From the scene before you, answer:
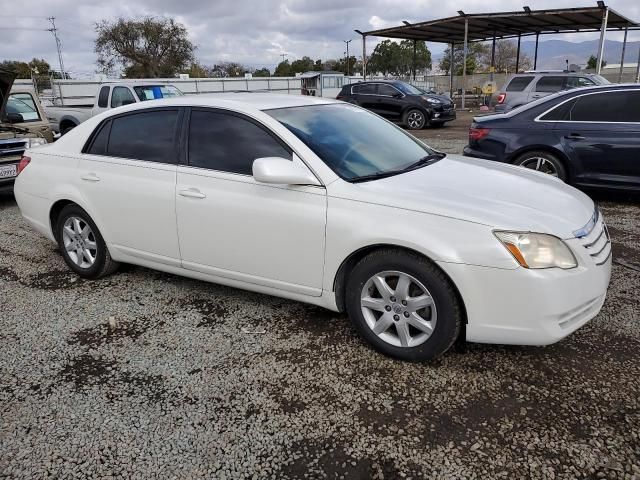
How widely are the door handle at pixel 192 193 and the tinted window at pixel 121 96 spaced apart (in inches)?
371

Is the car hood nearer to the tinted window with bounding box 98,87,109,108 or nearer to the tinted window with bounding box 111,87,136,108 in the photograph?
the tinted window with bounding box 111,87,136,108

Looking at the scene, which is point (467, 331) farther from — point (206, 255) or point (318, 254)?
point (206, 255)

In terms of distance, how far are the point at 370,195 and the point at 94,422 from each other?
1.89 m

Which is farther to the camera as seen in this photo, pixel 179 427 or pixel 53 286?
pixel 53 286

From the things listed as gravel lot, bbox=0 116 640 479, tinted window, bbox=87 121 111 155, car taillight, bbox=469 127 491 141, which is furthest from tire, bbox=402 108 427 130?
tinted window, bbox=87 121 111 155

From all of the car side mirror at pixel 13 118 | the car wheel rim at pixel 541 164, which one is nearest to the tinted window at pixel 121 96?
the car side mirror at pixel 13 118

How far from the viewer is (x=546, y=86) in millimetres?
14883

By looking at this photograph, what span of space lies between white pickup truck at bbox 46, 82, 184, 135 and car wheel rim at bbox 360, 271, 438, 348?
10.3 metres

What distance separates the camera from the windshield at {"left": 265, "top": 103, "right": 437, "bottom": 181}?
3.35 meters

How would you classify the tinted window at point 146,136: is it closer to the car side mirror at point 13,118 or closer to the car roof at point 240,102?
the car roof at point 240,102

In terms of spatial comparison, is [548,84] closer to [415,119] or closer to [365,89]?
[415,119]

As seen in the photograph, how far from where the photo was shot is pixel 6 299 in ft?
13.8

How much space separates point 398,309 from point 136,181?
221cm

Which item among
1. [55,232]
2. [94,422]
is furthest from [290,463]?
[55,232]
